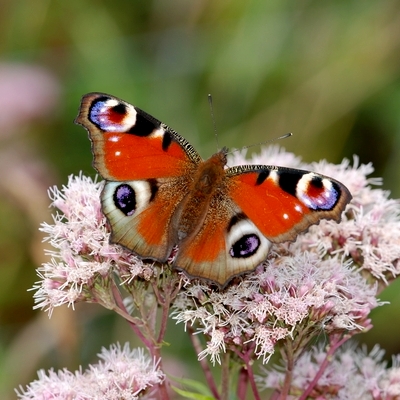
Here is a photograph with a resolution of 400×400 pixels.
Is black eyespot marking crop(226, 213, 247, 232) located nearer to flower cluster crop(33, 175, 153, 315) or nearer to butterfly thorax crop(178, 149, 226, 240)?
butterfly thorax crop(178, 149, 226, 240)

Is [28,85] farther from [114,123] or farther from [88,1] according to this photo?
[114,123]

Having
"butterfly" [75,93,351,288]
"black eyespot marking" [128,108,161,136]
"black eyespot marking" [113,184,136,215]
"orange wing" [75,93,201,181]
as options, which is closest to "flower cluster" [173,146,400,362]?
"butterfly" [75,93,351,288]

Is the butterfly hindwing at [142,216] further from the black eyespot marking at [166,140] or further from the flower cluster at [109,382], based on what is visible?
the flower cluster at [109,382]

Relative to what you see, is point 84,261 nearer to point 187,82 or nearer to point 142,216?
point 142,216

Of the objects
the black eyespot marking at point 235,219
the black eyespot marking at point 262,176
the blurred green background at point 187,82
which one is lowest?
the black eyespot marking at point 235,219

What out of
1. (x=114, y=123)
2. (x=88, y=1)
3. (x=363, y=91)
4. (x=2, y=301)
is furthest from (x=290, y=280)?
(x=88, y=1)

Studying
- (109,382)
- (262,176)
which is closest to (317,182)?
(262,176)

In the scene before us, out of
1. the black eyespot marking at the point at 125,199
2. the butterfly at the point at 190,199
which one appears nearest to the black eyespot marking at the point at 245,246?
the butterfly at the point at 190,199
